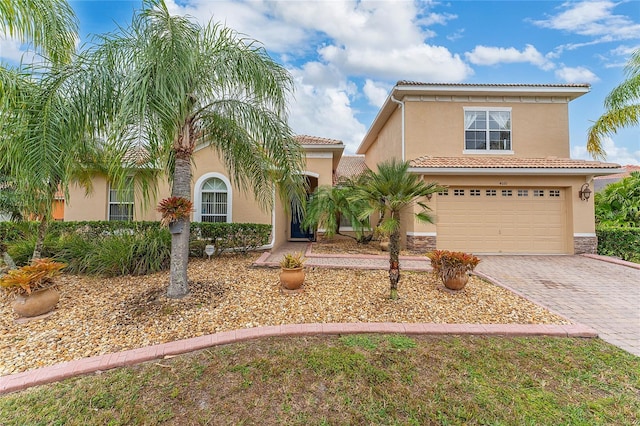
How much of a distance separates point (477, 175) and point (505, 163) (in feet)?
4.25

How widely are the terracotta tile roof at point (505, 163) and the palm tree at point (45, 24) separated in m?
11.3

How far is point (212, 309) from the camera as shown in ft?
17.6

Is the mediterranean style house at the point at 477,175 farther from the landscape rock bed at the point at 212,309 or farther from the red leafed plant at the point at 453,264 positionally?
the red leafed plant at the point at 453,264

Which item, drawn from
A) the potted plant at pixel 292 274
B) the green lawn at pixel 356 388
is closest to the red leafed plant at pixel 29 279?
the green lawn at pixel 356 388

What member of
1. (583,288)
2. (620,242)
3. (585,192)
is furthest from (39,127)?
(620,242)

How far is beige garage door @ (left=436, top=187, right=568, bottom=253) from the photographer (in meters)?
11.6

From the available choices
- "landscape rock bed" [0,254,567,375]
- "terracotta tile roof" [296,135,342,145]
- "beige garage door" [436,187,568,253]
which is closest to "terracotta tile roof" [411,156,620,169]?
"beige garage door" [436,187,568,253]

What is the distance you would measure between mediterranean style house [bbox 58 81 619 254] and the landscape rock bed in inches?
179

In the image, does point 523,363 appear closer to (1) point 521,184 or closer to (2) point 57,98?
(2) point 57,98

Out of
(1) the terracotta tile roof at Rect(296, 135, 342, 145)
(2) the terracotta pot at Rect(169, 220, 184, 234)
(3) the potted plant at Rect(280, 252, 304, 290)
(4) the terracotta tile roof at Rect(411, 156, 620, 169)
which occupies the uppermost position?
(1) the terracotta tile roof at Rect(296, 135, 342, 145)

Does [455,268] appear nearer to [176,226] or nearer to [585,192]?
[176,226]

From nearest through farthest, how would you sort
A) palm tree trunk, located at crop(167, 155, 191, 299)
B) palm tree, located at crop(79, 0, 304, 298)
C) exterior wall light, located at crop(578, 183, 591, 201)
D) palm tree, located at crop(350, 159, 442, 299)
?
palm tree, located at crop(79, 0, 304, 298)
palm tree, located at crop(350, 159, 442, 299)
palm tree trunk, located at crop(167, 155, 191, 299)
exterior wall light, located at crop(578, 183, 591, 201)

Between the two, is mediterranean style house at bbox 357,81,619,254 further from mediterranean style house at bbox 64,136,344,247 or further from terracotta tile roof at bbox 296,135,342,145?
mediterranean style house at bbox 64,136,344,247

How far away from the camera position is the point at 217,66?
5.45 m
